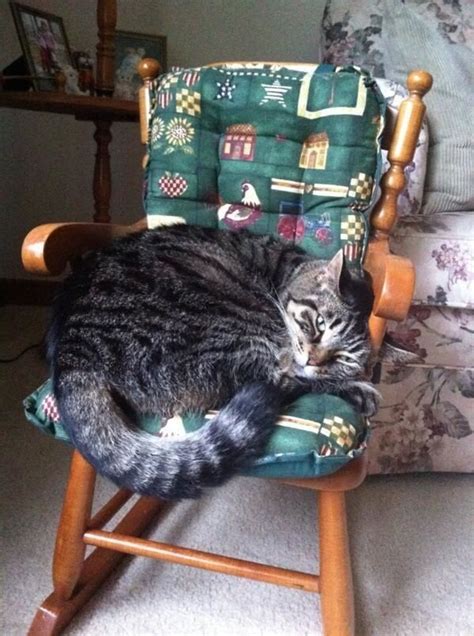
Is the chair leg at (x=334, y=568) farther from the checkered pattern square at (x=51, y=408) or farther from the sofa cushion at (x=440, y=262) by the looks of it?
the sofa cushion at (x=440, y=262)

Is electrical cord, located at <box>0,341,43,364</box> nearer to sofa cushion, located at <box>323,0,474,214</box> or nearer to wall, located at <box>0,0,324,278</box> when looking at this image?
wall, located at <box>0,0,324,278</box>

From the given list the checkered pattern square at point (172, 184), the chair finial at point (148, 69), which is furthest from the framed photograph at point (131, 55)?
the checkered pattern square at point (172, 184)

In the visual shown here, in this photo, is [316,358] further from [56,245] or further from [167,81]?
[167,81]

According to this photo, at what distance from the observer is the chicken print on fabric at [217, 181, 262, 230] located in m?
1.16

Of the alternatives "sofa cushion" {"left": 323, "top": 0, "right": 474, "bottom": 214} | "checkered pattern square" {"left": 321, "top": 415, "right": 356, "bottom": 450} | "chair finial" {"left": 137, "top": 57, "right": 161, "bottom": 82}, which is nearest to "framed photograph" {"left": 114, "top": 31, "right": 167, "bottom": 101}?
"sofa cushion" {"left": 323, "top": 0, "right": 474, "bottom": 214}

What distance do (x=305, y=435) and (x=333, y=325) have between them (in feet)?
0.75

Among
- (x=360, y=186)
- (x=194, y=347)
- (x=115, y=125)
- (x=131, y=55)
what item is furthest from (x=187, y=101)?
(x=115, y=125)

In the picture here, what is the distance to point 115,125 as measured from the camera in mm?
2043

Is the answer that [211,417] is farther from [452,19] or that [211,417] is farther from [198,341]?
[452,19]

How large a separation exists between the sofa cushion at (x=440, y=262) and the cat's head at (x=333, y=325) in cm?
34

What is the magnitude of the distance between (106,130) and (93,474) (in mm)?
1078

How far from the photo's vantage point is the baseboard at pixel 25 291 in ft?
7.16

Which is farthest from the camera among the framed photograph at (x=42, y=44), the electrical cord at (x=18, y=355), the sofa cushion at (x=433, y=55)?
the electrical cord at (x=18, y=355)

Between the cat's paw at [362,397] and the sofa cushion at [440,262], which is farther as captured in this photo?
the sofa cushion at [440,262]
